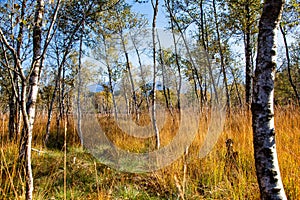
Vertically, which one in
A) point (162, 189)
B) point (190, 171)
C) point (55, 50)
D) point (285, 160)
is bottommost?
point (162, 189)

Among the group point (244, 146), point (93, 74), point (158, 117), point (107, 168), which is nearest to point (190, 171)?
point (244, 146)

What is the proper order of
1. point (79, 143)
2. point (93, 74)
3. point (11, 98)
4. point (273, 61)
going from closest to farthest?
point (273, 61) → point (11, 98) → point (79, 143) → point (93, 74)

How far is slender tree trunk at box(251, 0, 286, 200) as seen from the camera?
127 centimetres

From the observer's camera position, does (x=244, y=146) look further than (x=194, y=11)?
No

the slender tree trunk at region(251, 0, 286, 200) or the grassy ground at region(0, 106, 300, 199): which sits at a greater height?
the slender tree trunk at region(251, 0, 286, 200)

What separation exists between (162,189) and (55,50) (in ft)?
20.3

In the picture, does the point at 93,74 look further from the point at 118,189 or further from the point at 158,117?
the point at 118,189

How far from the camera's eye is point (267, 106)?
1282 millimetres

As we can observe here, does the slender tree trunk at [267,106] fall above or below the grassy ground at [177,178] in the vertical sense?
above

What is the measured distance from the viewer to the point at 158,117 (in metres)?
6.62

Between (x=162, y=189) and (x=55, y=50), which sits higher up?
(x=55, y=50)

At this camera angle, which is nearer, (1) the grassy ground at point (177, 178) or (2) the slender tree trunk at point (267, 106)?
(2) the slender tree trunk at point (267, 106)

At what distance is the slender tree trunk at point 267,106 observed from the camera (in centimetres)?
127

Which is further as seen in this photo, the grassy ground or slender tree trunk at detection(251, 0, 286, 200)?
the grassy ground
